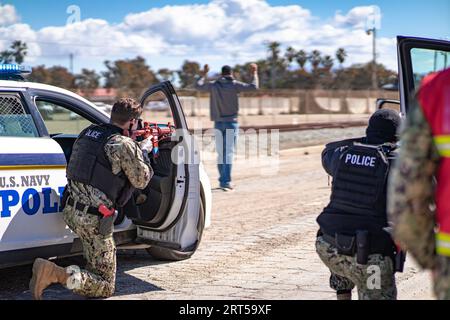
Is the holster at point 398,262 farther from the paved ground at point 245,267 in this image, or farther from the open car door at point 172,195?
the open car door at point 172,195

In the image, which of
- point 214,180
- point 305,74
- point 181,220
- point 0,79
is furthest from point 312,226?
point 305,74

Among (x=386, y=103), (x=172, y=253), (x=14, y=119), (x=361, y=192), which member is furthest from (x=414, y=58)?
(x=14, y=119)

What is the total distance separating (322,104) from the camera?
49500mm

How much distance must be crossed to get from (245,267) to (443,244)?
3.75m

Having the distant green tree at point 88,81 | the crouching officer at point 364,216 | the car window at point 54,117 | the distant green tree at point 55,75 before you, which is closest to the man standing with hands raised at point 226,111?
the car window at point 54,117

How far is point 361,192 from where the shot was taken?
3.87 meters

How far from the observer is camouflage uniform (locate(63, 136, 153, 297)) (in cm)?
522

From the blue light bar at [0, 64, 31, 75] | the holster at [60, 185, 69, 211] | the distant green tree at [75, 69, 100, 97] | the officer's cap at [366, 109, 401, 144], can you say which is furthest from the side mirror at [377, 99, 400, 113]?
the distant green tree at [75, 69, 100, 97]
